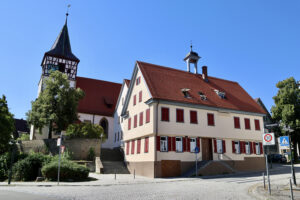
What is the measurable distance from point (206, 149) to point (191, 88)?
6.64m

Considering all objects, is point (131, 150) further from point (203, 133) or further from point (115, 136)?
point (115, 136)

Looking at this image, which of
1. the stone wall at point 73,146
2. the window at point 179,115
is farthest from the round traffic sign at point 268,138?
the stone wall at point 73,146

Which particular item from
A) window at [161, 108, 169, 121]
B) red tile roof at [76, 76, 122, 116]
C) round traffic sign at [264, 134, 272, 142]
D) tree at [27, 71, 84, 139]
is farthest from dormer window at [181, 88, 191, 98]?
red tile roof at [76, 76, 122, 116]

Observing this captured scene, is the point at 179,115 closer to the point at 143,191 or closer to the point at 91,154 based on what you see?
the point at 91,154

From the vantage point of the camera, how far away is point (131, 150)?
28.3 meters

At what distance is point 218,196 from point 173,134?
12731mm

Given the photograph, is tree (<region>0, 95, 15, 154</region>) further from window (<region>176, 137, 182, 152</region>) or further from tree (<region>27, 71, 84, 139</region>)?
window (<region>176, 137, 182, 152</region>)

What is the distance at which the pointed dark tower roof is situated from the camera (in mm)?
42116

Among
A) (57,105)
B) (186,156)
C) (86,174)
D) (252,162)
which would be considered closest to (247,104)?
(252,162)

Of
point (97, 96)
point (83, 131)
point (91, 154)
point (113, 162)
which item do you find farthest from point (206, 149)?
point (97, 96)

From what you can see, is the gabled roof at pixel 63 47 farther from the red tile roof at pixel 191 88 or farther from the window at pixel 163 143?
the window at pixel 163 143

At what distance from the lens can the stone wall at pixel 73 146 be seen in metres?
28.2

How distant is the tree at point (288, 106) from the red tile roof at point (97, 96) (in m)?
26.0

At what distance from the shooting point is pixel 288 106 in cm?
3800
